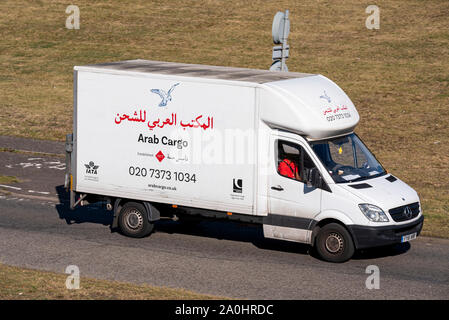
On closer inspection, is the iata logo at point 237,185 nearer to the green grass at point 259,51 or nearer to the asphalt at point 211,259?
the asphalt at point 211,259

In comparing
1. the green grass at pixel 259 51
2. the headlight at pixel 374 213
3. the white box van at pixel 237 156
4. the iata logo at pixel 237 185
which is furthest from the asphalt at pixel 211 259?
the green grass at pixel 259 51

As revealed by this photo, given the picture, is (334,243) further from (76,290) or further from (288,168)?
(76,290)

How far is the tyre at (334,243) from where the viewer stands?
47.1 feet

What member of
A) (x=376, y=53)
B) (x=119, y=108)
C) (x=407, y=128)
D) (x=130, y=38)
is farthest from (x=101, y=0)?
(x=119, y=108)

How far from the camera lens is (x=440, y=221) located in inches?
695

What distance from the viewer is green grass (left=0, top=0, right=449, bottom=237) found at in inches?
1074

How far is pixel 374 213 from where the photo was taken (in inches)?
558

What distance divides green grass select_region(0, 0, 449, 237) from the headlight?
8.29 meters

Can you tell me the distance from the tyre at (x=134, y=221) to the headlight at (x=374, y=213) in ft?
14.3

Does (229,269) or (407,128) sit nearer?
(229,269)

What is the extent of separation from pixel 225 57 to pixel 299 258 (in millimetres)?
21697

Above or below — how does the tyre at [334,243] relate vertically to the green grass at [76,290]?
above

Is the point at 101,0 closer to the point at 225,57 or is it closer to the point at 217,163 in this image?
the point at 225,57

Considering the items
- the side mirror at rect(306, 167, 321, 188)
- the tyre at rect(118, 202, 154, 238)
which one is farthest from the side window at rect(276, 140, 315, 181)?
the tyre at rect(118, 202, 154, 238)
